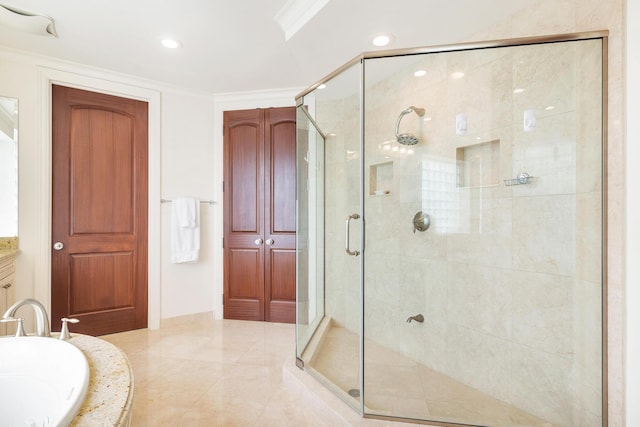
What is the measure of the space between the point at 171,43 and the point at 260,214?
1642 mm

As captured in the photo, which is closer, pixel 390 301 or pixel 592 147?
pixel 592 147

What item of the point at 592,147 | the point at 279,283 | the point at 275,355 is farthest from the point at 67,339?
the point at 592,147

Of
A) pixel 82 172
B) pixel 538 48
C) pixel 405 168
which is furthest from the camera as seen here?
pixel 82 172

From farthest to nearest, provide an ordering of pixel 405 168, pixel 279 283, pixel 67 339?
pixel 279 283
pixel 405 168
pixel 67 339

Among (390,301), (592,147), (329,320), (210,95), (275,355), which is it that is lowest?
(275,355)

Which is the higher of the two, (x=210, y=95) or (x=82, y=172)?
(x=210, y=95)

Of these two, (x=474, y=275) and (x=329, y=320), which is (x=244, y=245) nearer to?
(x=329, y=320)

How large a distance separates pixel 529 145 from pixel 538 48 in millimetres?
473

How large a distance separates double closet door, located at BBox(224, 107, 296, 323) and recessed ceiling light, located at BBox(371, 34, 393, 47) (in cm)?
130

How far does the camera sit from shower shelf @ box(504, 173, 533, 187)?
161cm

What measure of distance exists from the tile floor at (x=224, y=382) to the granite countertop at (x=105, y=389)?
65 cm

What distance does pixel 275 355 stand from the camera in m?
2.45
